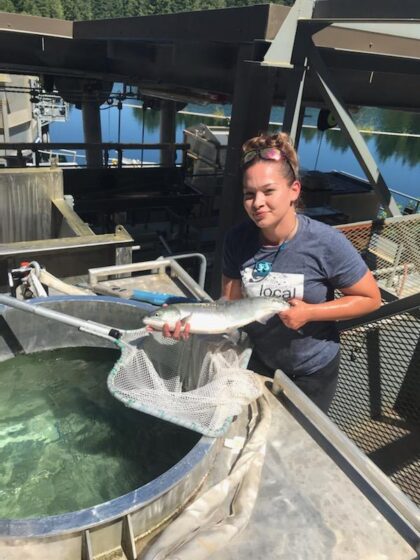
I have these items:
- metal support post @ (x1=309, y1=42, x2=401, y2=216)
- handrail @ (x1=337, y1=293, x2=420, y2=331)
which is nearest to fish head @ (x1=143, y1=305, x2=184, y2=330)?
handrail @ (x1=337, y1=293, x2=420, y2=331)

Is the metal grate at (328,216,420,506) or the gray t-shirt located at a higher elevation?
the gray t-shirt

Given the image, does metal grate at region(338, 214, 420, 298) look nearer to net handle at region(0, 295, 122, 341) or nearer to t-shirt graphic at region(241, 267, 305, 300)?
t-shirt graphic at region(241, 267, 305, 300)

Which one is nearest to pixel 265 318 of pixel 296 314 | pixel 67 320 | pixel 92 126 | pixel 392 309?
pixel 296 314

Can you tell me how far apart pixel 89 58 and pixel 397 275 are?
10.6 m

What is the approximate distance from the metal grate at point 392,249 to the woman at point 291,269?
224 cm

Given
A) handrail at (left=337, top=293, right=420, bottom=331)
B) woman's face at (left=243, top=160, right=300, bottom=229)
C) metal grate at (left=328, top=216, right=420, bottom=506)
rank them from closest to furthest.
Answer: woman's face at (left=243, top=160, right=300, bottom=229), handrail at (left=337, top=293, right=420, bottom=331), metal grate at (left=328, top=216, right=420, bottom=506)

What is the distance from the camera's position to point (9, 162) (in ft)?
48.6

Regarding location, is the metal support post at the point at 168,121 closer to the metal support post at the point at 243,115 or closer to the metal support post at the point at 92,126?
the metal support post at the point at 92,126

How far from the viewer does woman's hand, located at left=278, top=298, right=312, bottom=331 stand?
97.9 inches

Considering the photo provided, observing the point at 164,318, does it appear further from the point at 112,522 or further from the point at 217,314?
the point at 112,522

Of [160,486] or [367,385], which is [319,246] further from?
[367,385]

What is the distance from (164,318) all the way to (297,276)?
0.86 m

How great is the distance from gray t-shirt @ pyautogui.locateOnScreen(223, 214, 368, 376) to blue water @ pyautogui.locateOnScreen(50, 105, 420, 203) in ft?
117

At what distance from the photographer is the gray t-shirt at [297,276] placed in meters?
2.51
